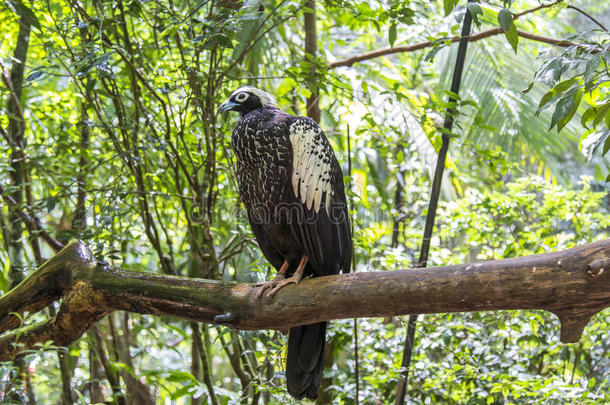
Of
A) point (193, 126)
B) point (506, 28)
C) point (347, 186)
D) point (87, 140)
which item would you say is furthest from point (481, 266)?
point (87, 140)

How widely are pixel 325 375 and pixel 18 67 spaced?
2.68 metres

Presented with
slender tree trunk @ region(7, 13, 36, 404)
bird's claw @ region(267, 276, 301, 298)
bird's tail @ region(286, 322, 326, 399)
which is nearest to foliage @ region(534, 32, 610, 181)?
bird's claw @ region(267, 276, 301, 298)

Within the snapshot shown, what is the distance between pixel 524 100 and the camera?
385cm

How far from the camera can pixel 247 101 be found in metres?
2.87

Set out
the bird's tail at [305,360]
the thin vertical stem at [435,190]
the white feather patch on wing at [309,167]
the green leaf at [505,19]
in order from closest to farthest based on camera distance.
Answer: the green leaf at [505,19], the bird's tail at [305,360], the white feather patch on wing at [309,167], the thin vertical stem at [435,190]

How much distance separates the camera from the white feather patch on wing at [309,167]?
2564 millimetres

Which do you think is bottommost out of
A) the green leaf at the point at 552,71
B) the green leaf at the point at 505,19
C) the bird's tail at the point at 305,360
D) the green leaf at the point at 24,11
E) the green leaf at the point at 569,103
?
the bird's tail at the point at 305,360

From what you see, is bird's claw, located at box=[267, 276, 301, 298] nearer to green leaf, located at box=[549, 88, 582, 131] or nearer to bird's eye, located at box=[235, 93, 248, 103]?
bird's eye, located at box=[235, 93, 248, 103]

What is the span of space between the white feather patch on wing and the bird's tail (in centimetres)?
55

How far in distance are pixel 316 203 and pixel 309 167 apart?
167mm

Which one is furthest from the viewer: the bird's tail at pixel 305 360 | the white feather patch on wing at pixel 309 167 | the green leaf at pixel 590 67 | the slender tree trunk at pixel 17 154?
the slender tree trunk at pixel 17 154

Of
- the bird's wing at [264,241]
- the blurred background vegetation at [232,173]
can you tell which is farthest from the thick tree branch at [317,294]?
the bird's wing at [264,241]

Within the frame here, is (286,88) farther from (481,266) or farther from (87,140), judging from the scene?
(481,266)

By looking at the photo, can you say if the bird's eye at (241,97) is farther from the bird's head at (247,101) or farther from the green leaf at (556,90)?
the green leaf at (556,90)
